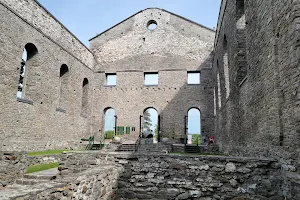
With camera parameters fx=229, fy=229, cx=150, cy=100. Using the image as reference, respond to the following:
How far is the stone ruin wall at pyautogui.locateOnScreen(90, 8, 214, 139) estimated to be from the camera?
18422 millimetres

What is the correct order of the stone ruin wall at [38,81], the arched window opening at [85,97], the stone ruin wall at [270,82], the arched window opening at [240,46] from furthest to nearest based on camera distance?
the arched window opening at [85,97] → the stone ruin wall at [38,81] → the arched window opening at [240,46] → the stone ruin wall at [270,82]

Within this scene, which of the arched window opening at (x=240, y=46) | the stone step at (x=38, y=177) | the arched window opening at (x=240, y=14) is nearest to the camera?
the stone step at (x=38, y=177)

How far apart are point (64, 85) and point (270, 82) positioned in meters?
13.6

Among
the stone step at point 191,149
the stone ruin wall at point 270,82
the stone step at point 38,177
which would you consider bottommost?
the stone step at point 38,177

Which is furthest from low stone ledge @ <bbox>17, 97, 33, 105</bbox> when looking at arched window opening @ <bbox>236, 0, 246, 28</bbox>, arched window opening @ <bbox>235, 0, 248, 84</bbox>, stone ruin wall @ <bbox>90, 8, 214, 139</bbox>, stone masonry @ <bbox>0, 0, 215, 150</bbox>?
arched window opening @ <bbox>236, 0, 246, 28</bbox>

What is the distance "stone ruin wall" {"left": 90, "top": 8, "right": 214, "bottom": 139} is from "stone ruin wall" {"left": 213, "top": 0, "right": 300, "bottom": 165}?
32.3 ft

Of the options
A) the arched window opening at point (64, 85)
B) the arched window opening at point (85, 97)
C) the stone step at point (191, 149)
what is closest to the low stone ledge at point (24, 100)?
the arched window opening at point (64, 85)

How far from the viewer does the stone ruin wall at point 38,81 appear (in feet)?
35.3

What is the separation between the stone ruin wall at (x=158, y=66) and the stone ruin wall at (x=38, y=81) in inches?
122

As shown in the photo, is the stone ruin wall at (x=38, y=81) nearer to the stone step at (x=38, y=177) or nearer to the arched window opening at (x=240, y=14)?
the stone step at (x=38, y=177)

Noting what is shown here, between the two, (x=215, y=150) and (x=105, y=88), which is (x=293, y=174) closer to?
(x=215, y=150)

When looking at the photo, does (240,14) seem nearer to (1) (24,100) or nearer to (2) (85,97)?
(1) (24,100)

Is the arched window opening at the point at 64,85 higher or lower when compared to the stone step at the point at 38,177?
higher

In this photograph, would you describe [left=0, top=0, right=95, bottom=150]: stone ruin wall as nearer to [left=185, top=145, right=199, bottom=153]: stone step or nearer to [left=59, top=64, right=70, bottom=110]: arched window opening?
[left=59, top=64, right=70, bottom=110]: arched window opening
